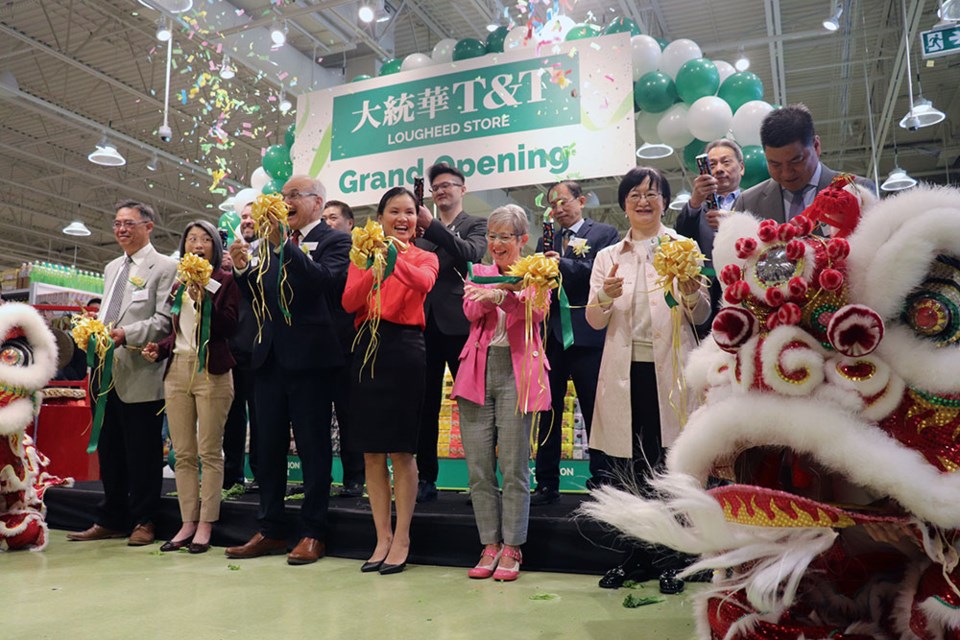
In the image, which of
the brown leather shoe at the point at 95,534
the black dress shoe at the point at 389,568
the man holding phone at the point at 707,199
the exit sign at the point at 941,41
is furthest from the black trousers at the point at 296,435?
the exit sign at the point at 941,41

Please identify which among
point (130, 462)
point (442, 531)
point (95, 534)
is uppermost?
point (130, 462)

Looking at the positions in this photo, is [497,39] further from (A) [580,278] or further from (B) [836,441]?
(B) [836,441]

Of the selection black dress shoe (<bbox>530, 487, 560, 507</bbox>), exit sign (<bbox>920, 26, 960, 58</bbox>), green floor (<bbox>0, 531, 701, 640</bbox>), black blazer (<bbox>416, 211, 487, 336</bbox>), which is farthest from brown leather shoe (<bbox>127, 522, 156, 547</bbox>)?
exit sign (<bbox>920, 26, 960, 58</bbox>)

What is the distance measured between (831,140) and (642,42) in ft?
30.3

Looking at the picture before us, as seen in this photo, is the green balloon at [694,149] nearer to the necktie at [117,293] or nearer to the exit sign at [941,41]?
the exit sign at [941,41]

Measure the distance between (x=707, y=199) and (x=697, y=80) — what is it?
8.13ft

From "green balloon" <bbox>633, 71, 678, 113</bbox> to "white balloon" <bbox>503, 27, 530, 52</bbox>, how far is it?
2.80 feet

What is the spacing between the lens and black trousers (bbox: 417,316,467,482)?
11.8 feet

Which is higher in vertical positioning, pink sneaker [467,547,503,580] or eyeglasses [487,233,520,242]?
eyeglasses [487,233,520,242]

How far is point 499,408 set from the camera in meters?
2.83

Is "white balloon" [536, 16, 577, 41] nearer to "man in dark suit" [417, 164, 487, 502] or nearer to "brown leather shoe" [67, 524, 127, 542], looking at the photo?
"man in dark suit" [417, 164, 487, 502]

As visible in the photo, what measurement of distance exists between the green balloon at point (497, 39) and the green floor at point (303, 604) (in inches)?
145

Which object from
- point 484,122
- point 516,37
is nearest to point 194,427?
point 484,122

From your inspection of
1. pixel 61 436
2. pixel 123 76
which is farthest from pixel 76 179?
pixel 61 436
